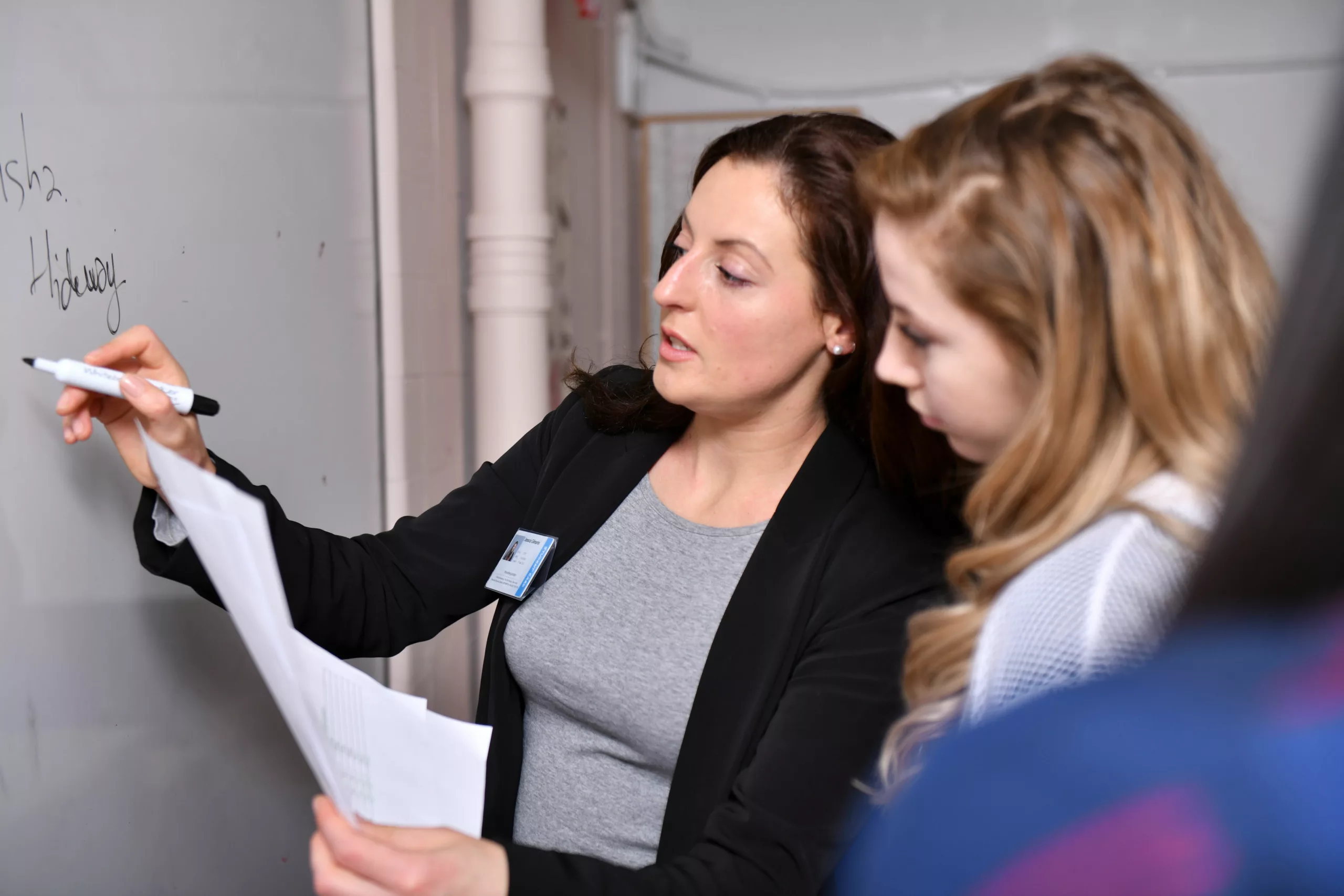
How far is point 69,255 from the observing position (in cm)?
113

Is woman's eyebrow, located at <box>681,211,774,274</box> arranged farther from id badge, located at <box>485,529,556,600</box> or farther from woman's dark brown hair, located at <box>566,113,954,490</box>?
id badge, located at <box>485,529,556,600</box>

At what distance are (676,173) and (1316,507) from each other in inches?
141

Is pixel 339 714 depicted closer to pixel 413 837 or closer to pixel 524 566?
pixel 413 837

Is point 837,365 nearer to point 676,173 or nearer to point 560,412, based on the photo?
point 560,412

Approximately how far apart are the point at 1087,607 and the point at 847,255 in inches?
31.0

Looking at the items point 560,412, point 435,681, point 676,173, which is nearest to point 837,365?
point 560,412

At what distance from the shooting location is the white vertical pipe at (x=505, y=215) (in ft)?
7.80

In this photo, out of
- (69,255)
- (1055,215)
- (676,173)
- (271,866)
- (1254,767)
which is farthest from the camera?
(676,173)

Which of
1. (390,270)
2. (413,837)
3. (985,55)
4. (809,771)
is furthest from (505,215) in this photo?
(985,55)

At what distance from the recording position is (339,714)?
797 mm

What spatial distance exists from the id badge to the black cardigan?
2cm

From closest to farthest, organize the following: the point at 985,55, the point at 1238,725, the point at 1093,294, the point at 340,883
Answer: the point at 1238,725, the point at 1093,294, the point at 340,883, the point at 985,55

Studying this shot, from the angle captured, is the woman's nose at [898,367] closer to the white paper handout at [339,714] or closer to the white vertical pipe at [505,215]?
the white paper handout at [339,714]

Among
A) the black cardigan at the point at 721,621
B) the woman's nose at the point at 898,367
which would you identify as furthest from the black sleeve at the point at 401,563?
the woman's nose at the point at 898,367
